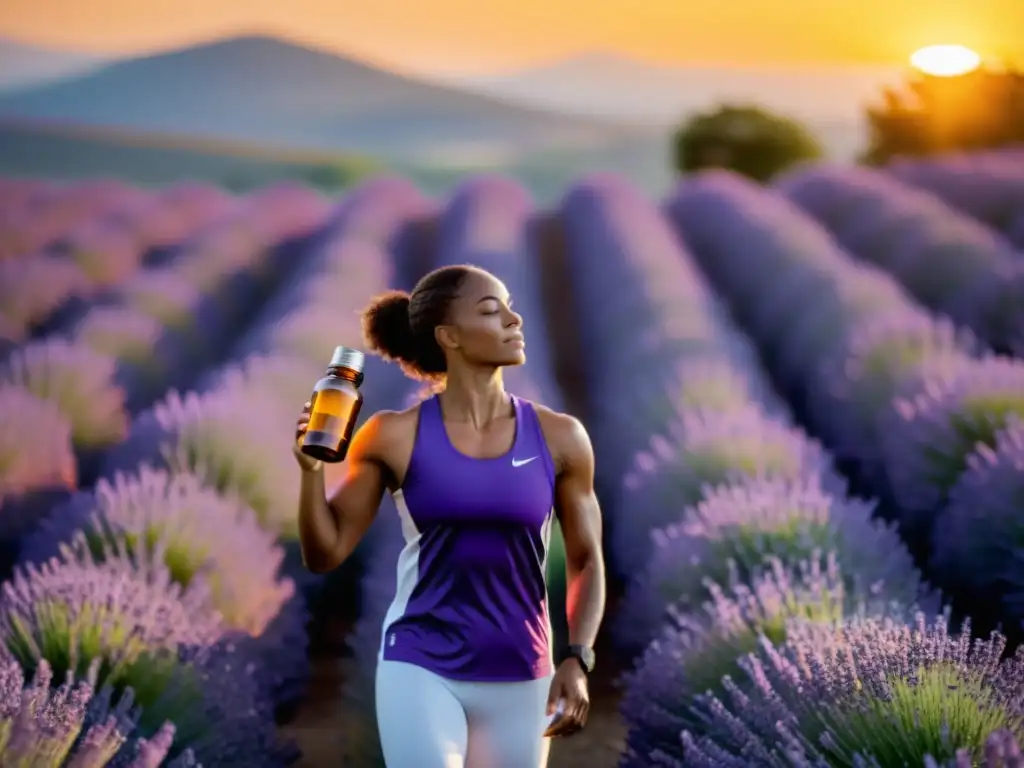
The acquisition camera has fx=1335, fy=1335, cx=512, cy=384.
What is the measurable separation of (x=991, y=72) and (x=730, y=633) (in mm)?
14769

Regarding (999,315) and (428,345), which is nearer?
(428,345)

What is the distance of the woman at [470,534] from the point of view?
1.96m

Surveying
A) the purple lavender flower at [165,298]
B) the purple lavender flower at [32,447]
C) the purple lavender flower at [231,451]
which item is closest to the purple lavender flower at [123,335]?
the purple lavender flower at [165,298]

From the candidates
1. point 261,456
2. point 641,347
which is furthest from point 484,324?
point 641,347

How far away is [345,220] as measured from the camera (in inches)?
476

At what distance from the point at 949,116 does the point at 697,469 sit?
14394 millimetres

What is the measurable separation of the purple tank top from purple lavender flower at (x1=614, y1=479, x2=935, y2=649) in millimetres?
977

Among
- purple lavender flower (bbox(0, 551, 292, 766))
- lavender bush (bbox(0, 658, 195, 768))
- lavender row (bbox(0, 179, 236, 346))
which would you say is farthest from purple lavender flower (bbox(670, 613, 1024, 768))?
lavender row (bbox(0, 179, 236, 346))

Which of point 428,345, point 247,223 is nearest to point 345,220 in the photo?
point 247,223

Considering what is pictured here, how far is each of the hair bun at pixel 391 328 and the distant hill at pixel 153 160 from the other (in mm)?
8795

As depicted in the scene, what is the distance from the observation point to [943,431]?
13.2 ft

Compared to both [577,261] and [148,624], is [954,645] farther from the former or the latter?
[577,261]

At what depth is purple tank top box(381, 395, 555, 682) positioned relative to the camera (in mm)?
1977

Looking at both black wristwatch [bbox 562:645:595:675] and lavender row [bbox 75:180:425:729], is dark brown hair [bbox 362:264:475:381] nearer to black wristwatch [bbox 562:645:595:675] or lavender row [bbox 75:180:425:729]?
black wristwatch [bbox 562:645:595:675]
